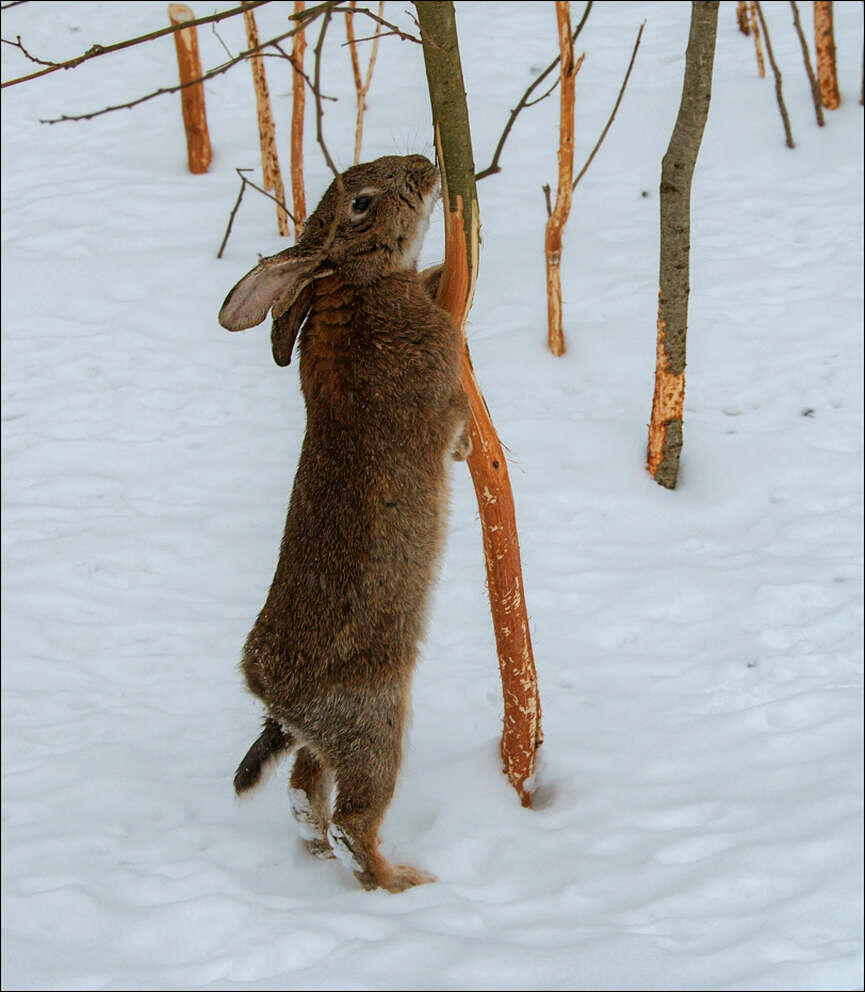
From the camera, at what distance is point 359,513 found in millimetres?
3117

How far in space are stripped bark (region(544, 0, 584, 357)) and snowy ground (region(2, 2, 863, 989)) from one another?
20 centimetres

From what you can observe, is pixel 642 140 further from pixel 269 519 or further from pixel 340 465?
pixel 340 465

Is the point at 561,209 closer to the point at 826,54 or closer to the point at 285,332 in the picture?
the point at 285,332

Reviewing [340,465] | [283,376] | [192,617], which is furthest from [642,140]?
[340,465]

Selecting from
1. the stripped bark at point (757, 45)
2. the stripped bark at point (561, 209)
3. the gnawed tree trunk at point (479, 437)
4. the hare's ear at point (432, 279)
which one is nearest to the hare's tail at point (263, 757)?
the gnawed tree trunk at point (479, 437)

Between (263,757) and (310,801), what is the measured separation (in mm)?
342

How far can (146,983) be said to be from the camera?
9.61ft

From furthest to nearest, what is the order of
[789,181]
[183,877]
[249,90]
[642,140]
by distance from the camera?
1. [249,90]
2. [642,140]
3. [789,181]
4. [183,877]

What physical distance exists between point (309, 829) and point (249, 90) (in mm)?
7711

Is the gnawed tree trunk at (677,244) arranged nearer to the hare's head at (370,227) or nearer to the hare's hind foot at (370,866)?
the hare's head at (370,227)

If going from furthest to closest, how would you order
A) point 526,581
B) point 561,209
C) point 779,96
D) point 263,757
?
point 779,96 → point 561,209 → point 526,581 → point 263,757

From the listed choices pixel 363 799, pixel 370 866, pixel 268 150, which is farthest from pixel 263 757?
pixel 268 150

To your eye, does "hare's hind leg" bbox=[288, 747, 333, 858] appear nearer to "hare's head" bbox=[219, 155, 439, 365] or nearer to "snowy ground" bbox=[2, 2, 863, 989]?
"snowy ground" bbox=[2, 2, 863, 989]

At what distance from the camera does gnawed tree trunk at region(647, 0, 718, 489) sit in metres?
4.57
